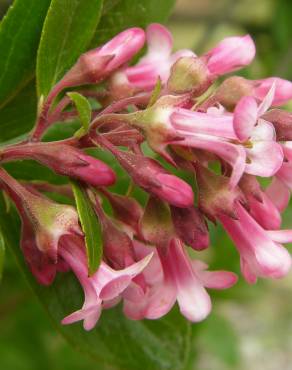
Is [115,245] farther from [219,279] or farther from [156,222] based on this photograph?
[219,279]

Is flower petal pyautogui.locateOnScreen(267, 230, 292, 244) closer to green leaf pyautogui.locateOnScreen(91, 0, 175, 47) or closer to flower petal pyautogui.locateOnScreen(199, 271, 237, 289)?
flower petal pyautogui.locateOnScreen(199, 271, 237, 289)

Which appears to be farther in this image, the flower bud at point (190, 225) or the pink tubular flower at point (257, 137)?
the flower bud at point (190, 225)

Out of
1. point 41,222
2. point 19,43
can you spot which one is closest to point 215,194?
point 41,222

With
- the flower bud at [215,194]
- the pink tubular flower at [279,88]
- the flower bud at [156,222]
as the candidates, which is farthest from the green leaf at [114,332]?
the pink tubular flower at [279,88]

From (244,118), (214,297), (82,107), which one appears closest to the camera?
(244,118)

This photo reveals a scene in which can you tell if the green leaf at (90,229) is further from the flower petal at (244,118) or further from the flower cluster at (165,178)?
the flower petal at (244,118)

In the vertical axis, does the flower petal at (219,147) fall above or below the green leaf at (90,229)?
above

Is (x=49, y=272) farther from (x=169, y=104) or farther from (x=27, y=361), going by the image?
(x=27, y=361)
